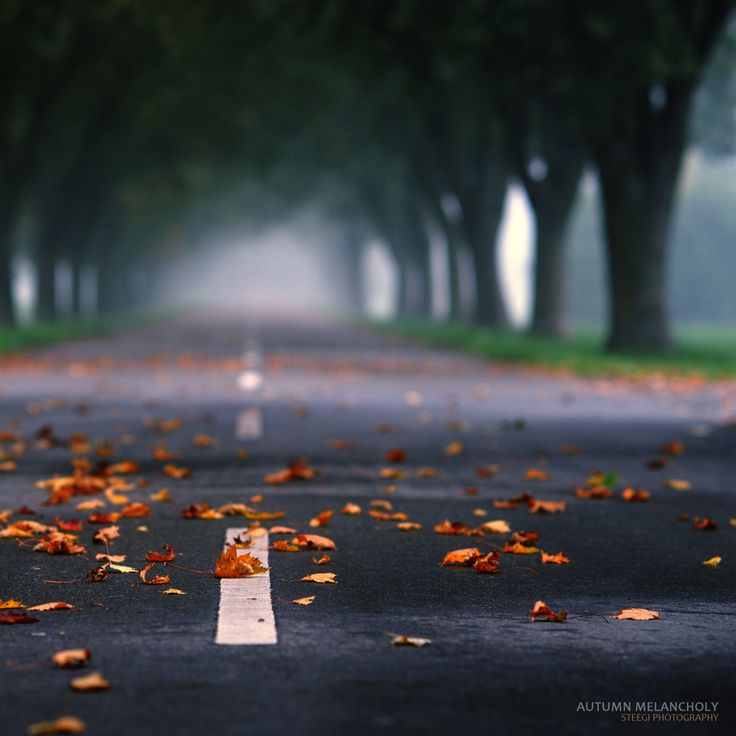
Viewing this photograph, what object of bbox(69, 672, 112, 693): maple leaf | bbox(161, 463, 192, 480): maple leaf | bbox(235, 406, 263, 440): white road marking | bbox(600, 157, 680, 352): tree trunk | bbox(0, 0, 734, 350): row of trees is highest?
bbox(0, 0, 734, 350): row of trees

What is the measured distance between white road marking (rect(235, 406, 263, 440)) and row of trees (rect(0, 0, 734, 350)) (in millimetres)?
9773

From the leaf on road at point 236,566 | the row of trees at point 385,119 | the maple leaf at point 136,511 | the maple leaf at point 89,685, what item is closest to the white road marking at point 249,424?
the maple leaf at point 136,511

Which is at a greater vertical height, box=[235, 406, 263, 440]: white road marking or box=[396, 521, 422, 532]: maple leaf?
box=[396, 521, 422, 532]: maple leaf

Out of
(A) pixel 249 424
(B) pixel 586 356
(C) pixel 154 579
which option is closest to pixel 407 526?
(C) pixel 154 579

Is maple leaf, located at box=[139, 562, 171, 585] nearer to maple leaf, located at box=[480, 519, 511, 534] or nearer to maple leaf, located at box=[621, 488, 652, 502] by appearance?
maple leaf, located at box=[480, 519, 511, 534]

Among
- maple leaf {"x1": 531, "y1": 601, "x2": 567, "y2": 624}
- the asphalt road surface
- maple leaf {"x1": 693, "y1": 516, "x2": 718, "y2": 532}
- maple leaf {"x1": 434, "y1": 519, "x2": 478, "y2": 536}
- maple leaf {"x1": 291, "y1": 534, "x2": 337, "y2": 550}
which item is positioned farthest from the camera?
maple leaf {"x1": 693, "y1": 516, "x2": 718, "y2": 532}

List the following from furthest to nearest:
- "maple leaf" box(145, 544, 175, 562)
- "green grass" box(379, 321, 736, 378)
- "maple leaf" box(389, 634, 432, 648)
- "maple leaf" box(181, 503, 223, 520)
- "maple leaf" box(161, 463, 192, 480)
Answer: "green grass" box(379, 321, 736, 378) < "maple leaf" box(161, 463, 192, 480) < "maple leaf" box(181, 503, 223, 520) < "maple leaf" box(145, 544, 175, 562) < "maple leaf" box(389, 634, 432, 648)

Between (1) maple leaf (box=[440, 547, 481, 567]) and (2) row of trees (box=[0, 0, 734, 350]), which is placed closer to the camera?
(1) maple leaf (box=[440, 547, 481, 567])

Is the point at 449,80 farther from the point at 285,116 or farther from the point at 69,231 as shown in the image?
the point at 69,231

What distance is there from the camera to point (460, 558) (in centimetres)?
645

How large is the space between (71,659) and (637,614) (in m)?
2.18

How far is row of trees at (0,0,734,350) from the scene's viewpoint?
22766mm

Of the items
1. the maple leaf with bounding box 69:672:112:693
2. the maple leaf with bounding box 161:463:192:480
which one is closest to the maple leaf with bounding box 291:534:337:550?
the maple leaf with bounding box 69:672:112:693

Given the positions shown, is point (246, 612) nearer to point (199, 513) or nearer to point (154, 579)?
point (154, 579)
